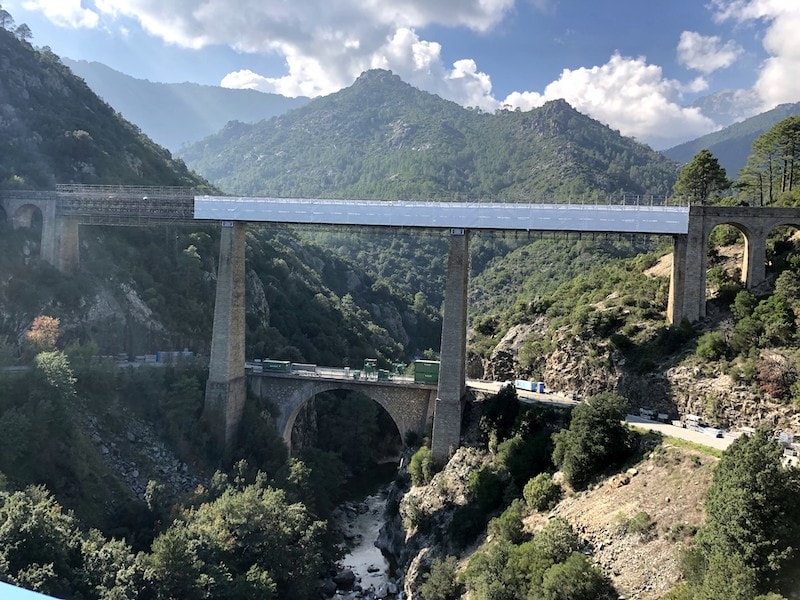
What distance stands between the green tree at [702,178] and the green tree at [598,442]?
68.0 ft

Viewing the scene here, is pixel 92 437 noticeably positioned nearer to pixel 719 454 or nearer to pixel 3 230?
pixel 3 230

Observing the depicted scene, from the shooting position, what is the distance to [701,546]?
16844 millimetres

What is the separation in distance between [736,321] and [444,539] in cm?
1818

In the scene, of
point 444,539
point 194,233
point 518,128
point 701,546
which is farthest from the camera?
point 518,128

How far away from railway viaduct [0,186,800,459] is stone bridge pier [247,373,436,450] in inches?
3.5

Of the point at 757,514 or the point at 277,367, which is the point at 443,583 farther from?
the point at 277,367

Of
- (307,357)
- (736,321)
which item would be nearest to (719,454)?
(736,321)

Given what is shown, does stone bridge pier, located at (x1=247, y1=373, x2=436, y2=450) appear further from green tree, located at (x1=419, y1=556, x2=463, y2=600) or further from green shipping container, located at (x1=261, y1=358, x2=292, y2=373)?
green tree, located at (x1=419, y1=556, x2=463, y2=600)

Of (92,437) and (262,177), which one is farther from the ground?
(262,177)

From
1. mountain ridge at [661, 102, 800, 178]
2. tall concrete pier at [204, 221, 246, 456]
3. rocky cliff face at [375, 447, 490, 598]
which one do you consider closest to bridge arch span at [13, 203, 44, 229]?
tall concrete pier at [204, 221, 246, 456]

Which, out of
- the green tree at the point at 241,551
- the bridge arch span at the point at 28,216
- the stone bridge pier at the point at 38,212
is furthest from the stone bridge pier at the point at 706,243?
the bridge arch span at the point at 28,216

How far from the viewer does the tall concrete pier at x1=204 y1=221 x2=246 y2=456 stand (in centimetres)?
3403

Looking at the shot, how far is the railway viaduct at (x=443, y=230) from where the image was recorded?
96.8 feet

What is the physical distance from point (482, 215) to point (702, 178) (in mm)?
17875
